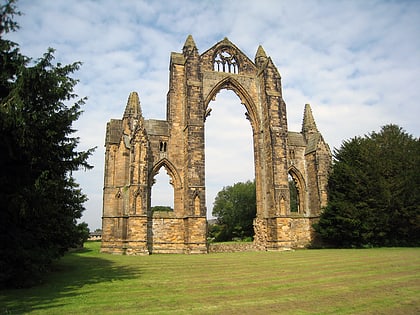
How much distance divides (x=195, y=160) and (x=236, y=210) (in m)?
32.1

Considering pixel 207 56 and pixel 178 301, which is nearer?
pixel 178 301

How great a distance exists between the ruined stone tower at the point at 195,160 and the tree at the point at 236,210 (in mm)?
22401

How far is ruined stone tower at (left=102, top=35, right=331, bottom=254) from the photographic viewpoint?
22047 millimetres

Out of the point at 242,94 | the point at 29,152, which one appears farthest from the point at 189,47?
the point at 29,152

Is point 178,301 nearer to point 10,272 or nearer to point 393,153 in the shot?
point 10,272

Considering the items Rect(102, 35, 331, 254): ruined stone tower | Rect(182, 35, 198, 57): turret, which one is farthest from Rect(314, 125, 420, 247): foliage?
Rect(182, 35, 198, 57): turret

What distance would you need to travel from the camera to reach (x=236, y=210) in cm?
5359

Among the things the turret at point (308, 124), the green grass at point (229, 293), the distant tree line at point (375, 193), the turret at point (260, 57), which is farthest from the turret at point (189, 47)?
the green grass at point (229, 293)

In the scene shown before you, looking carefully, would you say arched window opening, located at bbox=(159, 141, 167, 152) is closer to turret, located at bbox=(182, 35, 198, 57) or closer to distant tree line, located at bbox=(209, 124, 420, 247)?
turret, located at bbox=(182, 35, 198, 57)

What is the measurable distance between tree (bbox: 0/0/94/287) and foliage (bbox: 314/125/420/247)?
20.3 m

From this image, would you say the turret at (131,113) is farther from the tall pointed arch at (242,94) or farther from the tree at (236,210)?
the tree at (236,210)

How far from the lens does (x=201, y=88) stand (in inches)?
966

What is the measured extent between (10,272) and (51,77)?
493 centimetres

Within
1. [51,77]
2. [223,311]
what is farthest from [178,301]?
[51,77]
